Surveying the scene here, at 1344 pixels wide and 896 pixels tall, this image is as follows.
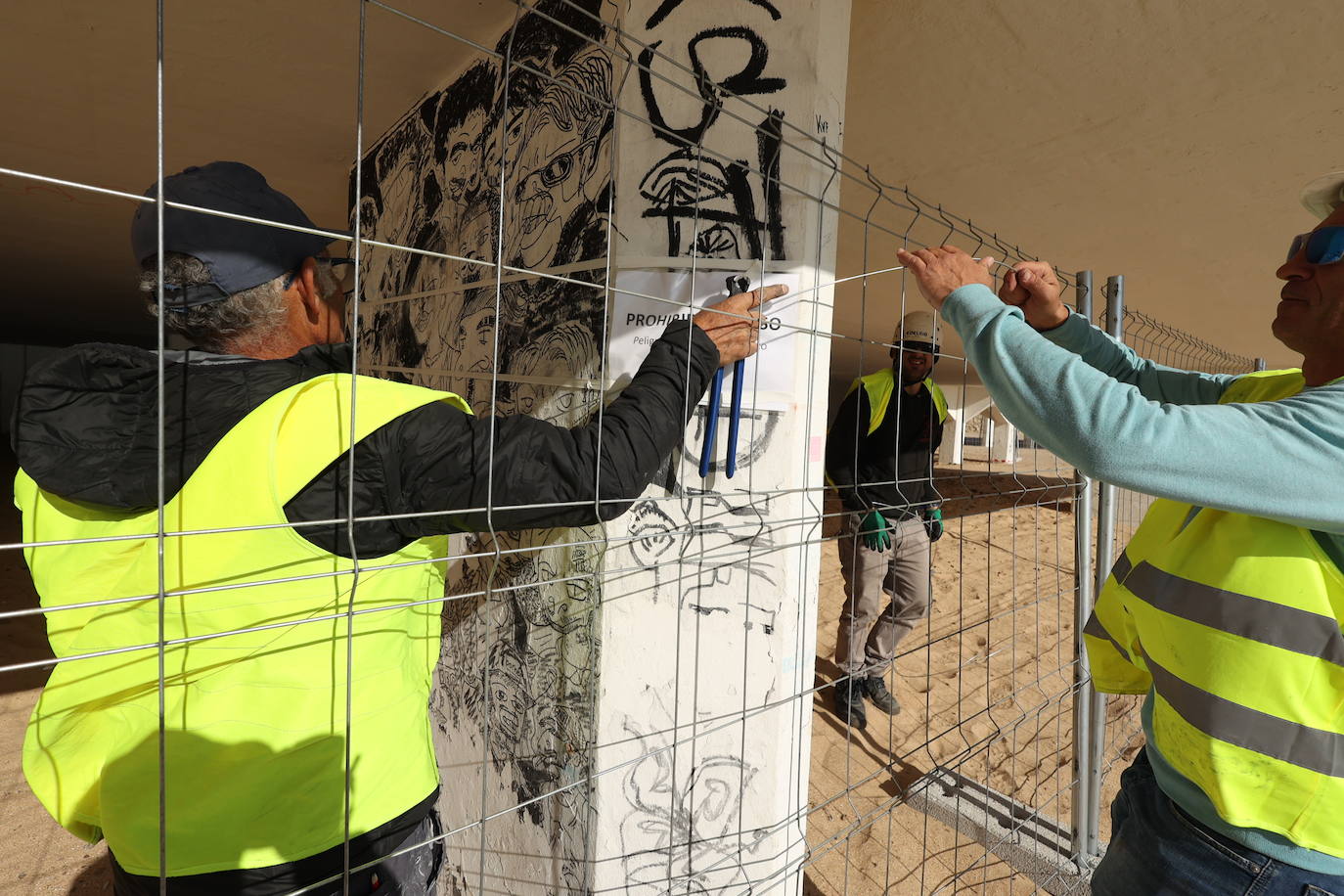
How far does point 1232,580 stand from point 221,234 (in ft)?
5.43

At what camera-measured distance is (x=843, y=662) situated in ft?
12.4

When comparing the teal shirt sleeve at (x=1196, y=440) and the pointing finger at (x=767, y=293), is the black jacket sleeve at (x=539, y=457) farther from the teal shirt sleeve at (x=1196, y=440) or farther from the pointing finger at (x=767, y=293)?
the teal shirt sleeve at (x=1196, y=440)

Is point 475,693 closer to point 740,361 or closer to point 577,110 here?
point 740,361

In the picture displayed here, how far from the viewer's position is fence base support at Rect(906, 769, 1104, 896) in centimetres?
250

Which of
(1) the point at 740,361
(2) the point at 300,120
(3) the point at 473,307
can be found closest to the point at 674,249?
(1) the point at 740,361

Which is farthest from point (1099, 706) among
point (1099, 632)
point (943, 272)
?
point (943, 272)

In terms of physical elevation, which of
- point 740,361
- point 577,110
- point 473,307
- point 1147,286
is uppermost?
point 1147,286

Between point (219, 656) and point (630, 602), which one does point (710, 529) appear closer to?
point (630, 602)

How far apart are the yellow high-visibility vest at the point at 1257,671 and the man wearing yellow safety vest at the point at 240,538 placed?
40.8 inches

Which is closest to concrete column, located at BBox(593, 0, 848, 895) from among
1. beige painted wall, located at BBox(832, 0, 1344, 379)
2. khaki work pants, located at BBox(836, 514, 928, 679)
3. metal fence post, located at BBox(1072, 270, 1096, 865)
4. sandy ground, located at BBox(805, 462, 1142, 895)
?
sandy ground, located at BBox(805, 462, 1142, 895)

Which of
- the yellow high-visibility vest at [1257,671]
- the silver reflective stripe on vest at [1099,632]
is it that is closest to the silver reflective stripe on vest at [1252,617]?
the yellow high-visibility vest at [1257,671]

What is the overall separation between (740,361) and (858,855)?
8.04ft

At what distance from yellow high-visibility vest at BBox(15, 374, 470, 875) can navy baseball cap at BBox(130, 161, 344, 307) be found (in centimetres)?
22

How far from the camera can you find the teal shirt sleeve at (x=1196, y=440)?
2.89 feet
